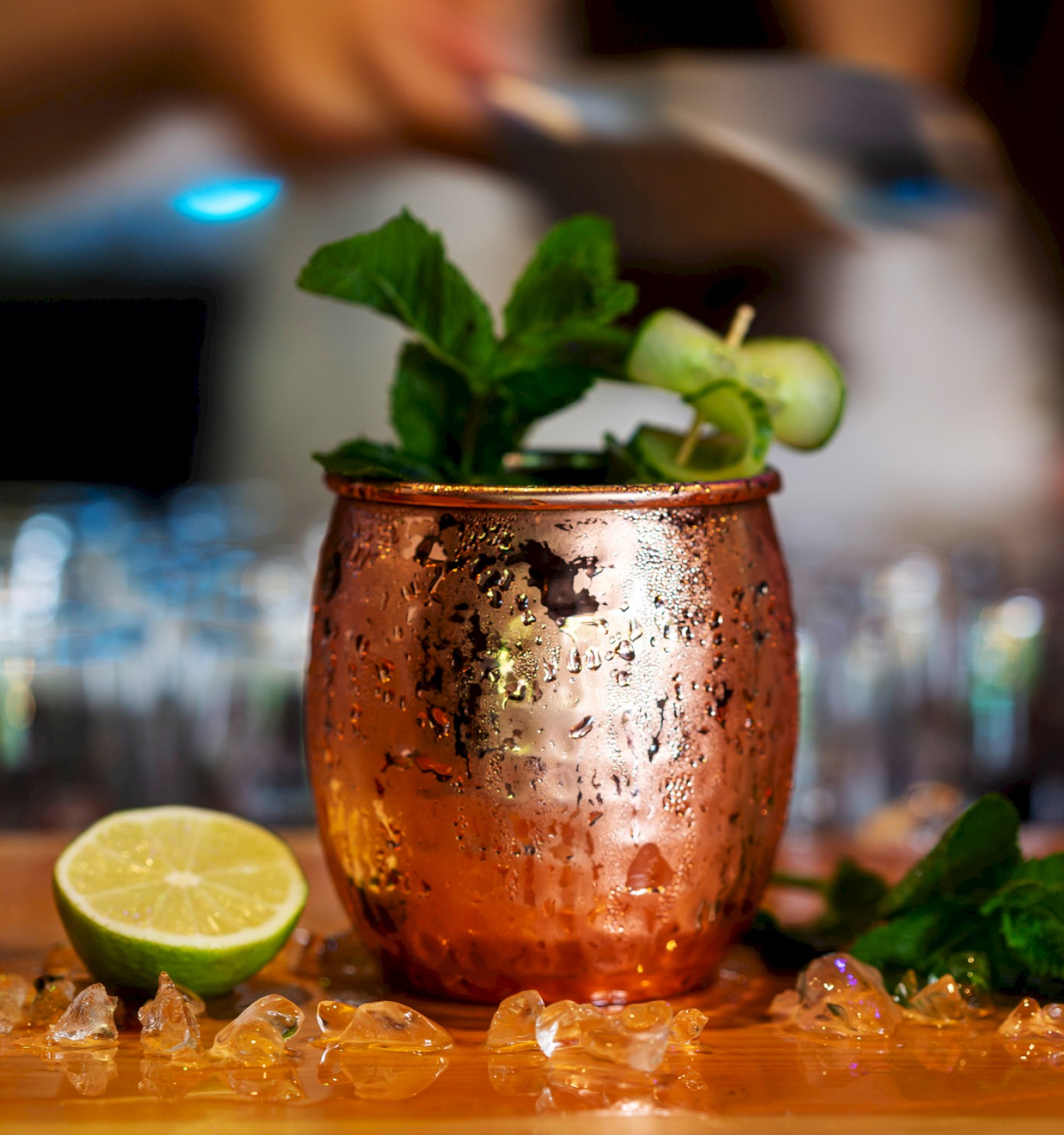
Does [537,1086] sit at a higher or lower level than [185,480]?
lower

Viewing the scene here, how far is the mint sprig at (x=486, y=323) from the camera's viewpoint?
0.58 meters

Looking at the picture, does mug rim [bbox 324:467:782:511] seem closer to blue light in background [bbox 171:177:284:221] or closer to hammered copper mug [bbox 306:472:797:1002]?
hammered copper mug [bbox 306:472:797:1002]

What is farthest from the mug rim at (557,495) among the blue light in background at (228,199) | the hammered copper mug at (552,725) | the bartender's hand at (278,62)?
the blue light in background at (228,199)

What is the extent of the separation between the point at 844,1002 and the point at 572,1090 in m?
0.13

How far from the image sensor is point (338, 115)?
1.86 m

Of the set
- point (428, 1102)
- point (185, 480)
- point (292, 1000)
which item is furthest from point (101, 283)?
point (428, 1102)

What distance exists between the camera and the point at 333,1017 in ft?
1.77

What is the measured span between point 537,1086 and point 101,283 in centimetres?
175

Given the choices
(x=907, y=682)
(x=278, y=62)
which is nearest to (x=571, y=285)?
(x=907, y=682)

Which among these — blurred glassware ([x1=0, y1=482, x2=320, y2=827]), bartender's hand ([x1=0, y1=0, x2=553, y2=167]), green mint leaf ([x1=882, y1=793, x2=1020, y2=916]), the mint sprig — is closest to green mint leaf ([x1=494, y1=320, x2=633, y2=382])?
the mint sprig

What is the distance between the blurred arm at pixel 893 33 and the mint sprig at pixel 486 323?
4.45ft

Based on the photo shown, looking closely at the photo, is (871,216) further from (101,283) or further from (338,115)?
(101,283)

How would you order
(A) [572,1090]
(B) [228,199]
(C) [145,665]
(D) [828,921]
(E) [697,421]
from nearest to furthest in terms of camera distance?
1. (A) [572,1090]
2. (E) [697,421]
3. (D) [828,921]
4. (C) [145,665]
5. (B) [228,199]

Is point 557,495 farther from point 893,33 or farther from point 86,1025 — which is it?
point 893,33
